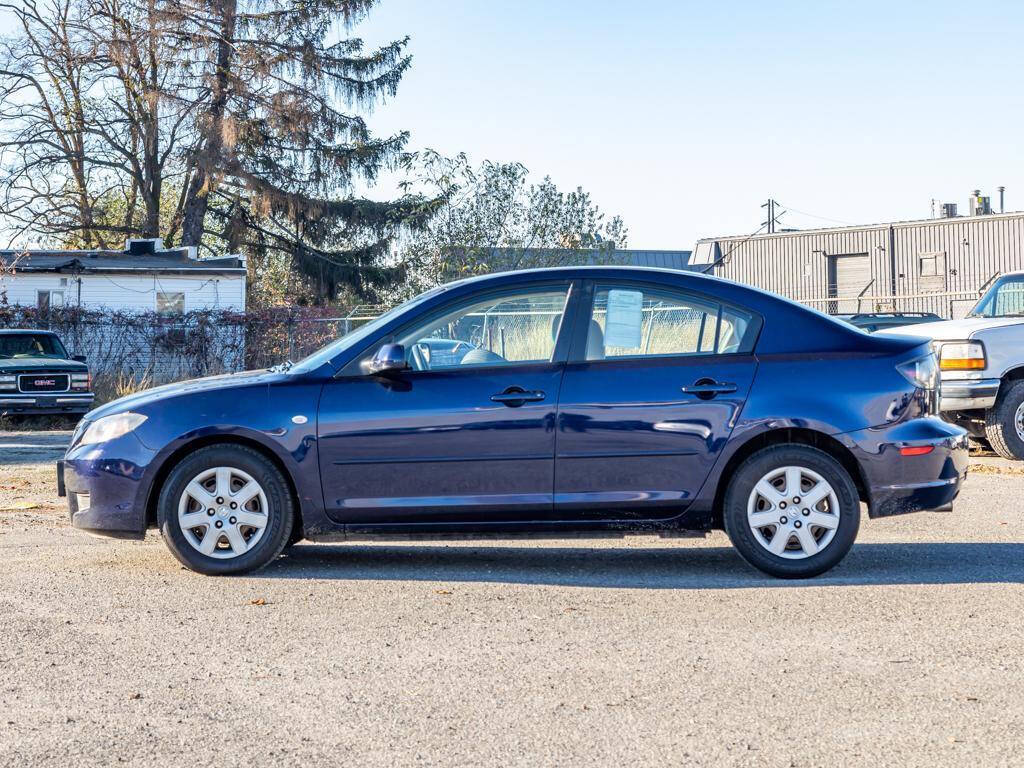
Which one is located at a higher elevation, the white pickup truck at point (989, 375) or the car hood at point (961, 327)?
the car hood at point (961, 327)

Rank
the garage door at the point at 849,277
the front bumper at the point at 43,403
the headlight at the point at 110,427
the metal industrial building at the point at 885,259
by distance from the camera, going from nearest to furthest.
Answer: the headlight at the point at 110,427
the front bumper at the point at 43,403
the metal industrial building at the point at 885,259
the garage door at the point at 849,277

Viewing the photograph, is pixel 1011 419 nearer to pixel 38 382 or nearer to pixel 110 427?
pixel 110 427

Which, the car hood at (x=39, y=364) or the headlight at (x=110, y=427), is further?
the car hood at (x=39, y=364)

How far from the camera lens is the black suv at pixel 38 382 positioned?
19688 mm

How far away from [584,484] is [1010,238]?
42.5 m

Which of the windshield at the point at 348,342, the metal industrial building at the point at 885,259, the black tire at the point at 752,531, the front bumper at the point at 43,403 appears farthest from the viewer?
the metal industrial building at the point at 885,259

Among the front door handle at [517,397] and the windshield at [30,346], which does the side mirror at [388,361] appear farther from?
the windshield at [30,346]

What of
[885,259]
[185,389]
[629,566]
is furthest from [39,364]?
[885,259]

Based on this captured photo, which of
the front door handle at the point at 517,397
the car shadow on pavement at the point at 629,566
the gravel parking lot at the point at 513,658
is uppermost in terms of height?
the front door handle at the point at 517,397

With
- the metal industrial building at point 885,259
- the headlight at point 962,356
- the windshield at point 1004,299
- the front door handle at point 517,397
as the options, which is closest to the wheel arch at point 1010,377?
the headlight at point 962,356

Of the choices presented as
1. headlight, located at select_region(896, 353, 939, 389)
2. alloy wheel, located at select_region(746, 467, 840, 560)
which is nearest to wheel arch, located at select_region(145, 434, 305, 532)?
alloy wheel, located at select_region(746, 467, 840, 560)

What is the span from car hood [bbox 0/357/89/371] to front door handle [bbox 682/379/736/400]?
15615 millimetres

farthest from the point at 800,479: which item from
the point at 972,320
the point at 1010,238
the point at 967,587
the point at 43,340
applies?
the point at 1010,238

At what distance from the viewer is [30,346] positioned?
828 inches
